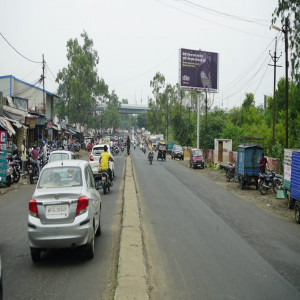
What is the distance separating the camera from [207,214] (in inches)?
503

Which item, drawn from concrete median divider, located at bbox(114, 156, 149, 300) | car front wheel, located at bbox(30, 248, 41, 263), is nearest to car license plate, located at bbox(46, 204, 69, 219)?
car front wheel, located at bbox(30, 248, 41, 263)

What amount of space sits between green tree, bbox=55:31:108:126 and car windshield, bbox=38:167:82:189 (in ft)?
200

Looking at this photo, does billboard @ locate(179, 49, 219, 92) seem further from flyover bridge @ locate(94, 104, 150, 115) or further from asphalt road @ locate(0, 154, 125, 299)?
flyover bridge @ locate(94, 104, 150, 115)

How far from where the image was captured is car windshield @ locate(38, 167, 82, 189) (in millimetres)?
7602

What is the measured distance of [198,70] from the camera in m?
49.5

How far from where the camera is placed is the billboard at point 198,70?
48844 millimetres

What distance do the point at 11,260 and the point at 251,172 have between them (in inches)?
642

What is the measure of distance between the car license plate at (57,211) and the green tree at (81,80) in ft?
204

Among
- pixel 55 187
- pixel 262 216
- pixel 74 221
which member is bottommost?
pixel 262 216

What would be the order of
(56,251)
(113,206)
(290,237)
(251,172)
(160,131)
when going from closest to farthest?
(56,251) → (290,237) → (113,206) → (251,172) → (160,131)

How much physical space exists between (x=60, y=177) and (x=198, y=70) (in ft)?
144

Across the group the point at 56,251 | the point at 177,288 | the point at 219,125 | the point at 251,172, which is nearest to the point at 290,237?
the point at 177,288

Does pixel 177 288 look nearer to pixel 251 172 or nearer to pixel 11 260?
pixel 11 260

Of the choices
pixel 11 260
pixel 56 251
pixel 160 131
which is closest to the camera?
pixel 11 260
